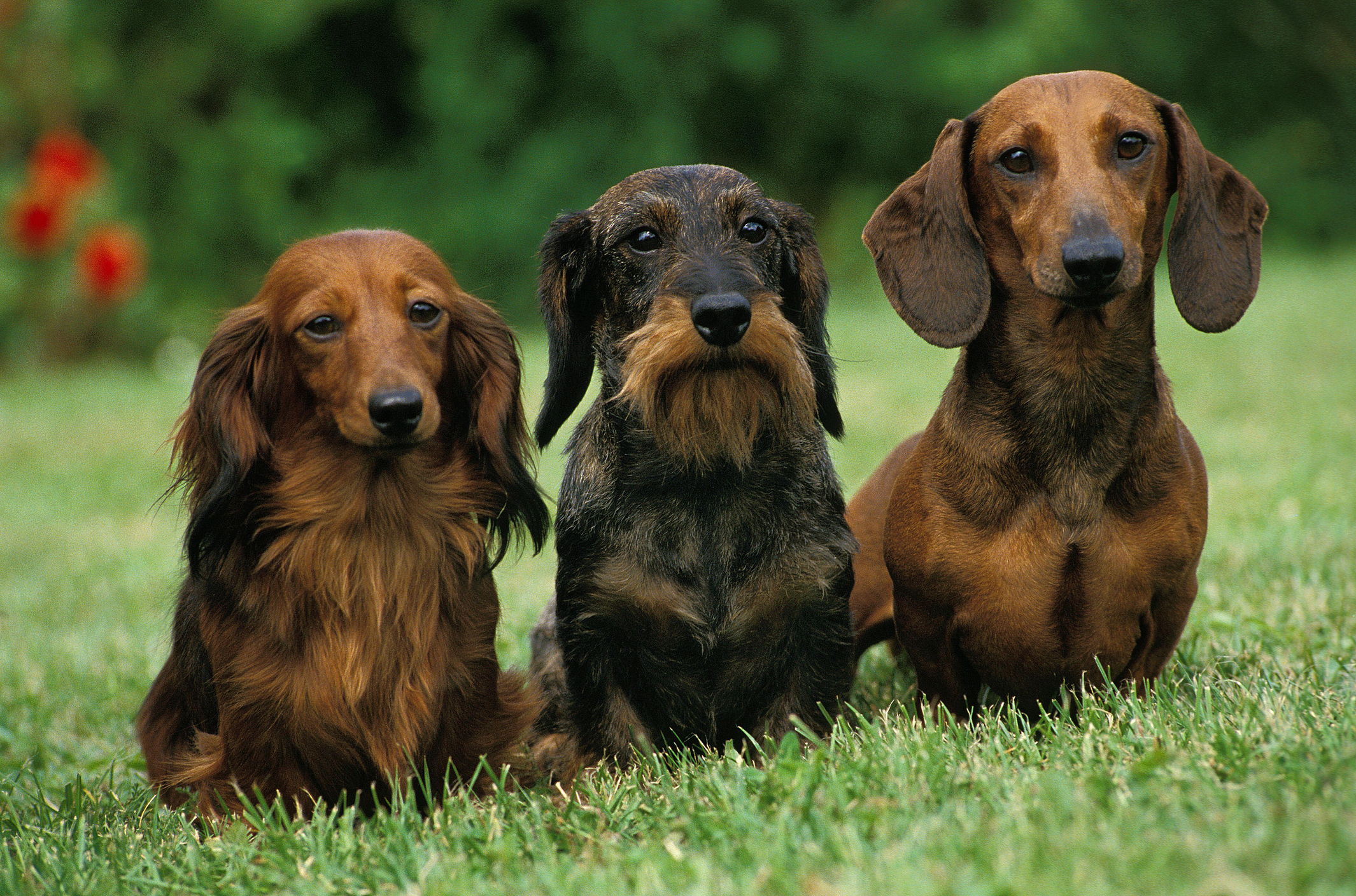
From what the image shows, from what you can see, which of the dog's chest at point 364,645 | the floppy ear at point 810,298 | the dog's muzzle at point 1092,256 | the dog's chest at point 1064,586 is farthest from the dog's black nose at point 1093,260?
the dog's chest at point 364,645

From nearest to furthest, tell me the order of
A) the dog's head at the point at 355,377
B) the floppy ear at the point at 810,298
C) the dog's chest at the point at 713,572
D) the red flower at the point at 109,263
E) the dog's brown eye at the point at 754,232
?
the dog's head at the point at 355,377
the dog's chest at the point at 713,572
the dog's brown eye at the point at 754,232
the floppy ear at the point at 810,298
the red flower at the point at 109,263

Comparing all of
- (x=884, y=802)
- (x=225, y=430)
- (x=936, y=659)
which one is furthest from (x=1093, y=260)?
(x=225, y=430)

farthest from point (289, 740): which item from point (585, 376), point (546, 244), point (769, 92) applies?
point (769, 92)

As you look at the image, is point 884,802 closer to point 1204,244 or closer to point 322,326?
point 322,326

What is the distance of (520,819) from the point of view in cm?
274

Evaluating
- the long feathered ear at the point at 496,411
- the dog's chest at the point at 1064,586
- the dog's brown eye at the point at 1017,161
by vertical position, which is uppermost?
the dog's brown eye at the point at 1017,161

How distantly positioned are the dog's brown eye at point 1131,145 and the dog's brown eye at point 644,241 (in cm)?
123

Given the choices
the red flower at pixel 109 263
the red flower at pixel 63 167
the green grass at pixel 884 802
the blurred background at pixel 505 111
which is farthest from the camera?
the blurred background at pixel 505 111

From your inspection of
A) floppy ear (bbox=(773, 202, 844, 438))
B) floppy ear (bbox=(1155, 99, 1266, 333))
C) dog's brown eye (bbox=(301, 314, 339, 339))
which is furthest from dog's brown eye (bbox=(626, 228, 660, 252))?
floppy ear (bbox=(1155, 99, 1266, 333))

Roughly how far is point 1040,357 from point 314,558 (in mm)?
1936

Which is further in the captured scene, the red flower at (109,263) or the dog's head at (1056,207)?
the red flower at (109,263)

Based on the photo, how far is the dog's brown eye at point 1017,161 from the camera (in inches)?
125

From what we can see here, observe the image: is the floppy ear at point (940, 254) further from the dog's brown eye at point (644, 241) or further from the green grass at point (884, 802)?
the green grass at point (884, 802)

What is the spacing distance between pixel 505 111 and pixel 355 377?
18378 mm
